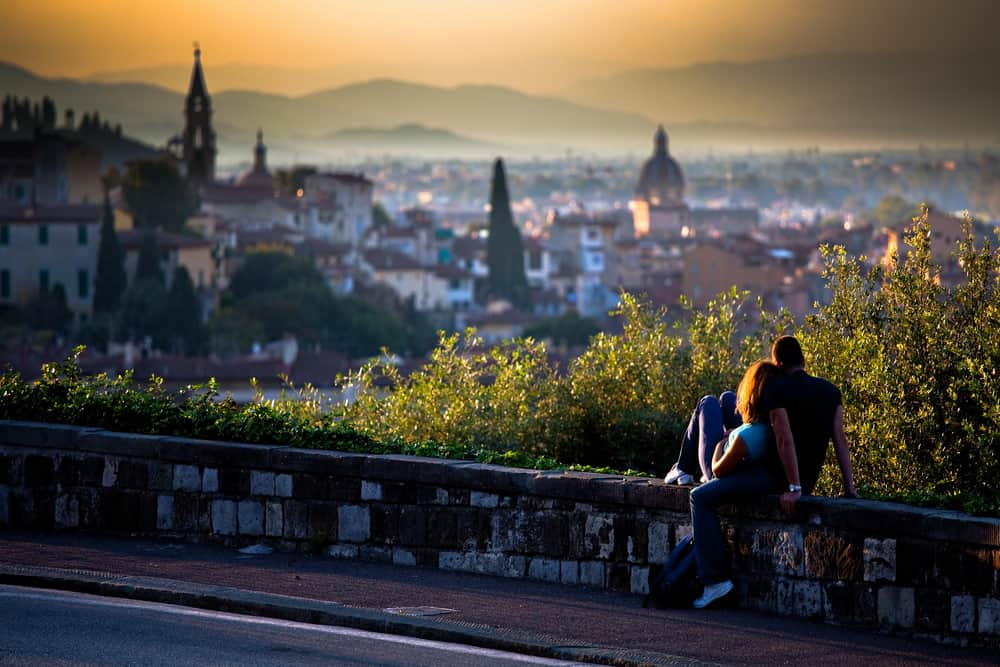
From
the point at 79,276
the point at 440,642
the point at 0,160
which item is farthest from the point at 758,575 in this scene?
the point at 0,160

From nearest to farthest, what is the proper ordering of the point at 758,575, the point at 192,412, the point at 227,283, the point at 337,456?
1. the point at 758,575
2. the point at 337,456
3. the point at 192,412
4. the point at 227,283

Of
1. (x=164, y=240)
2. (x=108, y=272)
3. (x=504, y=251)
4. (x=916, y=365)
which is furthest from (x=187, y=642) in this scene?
(x=504, y=251)

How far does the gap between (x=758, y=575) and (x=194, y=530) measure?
9.46 ft

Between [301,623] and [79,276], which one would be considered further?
[79,276]

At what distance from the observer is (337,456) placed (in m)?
8.27

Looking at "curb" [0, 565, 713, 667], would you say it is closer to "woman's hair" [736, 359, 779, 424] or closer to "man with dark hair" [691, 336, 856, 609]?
"man with dark hair" [691, 336, 856, 609]

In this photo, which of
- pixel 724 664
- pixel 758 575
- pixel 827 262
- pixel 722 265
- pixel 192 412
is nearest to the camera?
pixel 724 664

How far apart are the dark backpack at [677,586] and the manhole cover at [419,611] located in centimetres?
81

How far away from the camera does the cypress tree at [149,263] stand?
89.4 meters

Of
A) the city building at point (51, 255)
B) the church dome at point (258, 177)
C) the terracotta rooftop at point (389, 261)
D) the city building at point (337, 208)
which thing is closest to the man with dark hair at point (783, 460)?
the city building at point (51, 255)

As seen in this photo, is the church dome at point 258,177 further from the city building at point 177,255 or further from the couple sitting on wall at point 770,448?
the couple sitting on wall at point 770,448

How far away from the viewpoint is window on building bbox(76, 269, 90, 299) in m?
91.1

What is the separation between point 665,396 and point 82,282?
83.0m

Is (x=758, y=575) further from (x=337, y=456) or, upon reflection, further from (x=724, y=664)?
(x=337, y=456)
